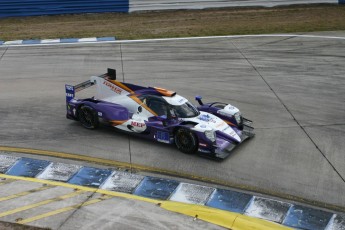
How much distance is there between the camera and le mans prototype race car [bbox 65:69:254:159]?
12.9m

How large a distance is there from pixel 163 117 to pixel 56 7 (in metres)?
18.8

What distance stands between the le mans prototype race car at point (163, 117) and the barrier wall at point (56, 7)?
15.9 m

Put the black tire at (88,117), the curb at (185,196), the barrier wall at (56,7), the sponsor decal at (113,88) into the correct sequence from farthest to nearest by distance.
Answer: the barrier wall at (56,7)
the sponsor decal at (113,88)
the black tire at (88,117)
the curb at (185,196)

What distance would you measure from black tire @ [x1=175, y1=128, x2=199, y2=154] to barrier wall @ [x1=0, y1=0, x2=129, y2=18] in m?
18.8

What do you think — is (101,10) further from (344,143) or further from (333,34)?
(344,143)

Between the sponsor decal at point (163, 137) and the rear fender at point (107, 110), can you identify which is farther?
the rear fender at point (107, 110)

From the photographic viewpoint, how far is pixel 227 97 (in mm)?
17438

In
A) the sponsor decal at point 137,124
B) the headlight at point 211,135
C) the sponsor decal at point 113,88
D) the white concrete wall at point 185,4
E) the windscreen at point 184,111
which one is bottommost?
the sponsor decal at point 137,124

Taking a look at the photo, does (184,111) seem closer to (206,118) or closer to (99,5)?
(206,118)

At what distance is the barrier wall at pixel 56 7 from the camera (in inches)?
1155

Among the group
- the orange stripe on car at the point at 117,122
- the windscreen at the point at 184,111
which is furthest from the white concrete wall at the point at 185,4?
the windscreen at the point at 184,111

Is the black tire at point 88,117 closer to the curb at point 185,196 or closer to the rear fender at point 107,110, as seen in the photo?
the rear fender at point 107,110

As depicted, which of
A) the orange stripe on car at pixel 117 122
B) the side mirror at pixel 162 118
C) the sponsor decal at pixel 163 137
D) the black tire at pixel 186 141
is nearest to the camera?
the black tire at pixel 186 141

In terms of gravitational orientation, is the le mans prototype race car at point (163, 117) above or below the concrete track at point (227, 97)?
above
